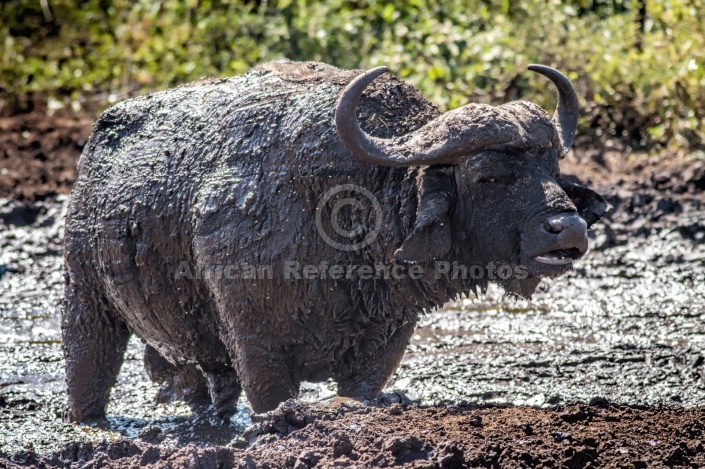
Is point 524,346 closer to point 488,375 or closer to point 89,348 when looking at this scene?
point 488,375

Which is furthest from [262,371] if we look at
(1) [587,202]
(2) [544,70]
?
(2) [544,70]

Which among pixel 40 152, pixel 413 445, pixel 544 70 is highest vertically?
pixel 544 70

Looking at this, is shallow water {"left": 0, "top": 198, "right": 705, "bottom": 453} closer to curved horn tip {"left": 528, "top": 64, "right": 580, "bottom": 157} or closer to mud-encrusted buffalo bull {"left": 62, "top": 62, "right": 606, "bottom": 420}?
mud-encrusted buffalo bull {"left": 62, "top": 62, "right": 606, "bottom": 420}

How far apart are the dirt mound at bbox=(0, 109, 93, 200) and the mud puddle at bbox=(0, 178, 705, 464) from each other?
1455 millimetres

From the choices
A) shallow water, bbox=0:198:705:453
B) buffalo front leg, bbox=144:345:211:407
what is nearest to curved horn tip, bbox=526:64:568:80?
shallow water, bbox=0:198:705:453

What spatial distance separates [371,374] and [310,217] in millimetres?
900

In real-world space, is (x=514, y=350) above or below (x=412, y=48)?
below

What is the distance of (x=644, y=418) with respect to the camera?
525 cm

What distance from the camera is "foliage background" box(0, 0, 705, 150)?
37.7ft

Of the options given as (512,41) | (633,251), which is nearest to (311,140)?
(633,251)

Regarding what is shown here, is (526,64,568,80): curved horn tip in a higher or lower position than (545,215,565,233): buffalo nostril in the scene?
higher

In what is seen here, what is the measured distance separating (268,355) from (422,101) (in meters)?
1.41

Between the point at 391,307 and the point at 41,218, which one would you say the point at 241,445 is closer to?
the point at 391,307

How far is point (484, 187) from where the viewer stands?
479 centimetres
